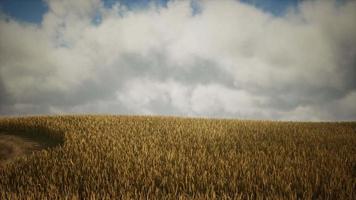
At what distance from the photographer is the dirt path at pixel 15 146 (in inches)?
443

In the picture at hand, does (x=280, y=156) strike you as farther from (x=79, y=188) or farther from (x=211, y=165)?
(x=79, y=188)

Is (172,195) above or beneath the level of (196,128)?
beneath

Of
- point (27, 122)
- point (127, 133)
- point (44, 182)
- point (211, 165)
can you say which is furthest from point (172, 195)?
point (27, 122)

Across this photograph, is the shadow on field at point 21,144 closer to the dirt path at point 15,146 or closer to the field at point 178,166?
the dirt path at point 15,146

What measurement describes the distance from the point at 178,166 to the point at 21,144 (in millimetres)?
6637

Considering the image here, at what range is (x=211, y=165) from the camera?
878 centimetres

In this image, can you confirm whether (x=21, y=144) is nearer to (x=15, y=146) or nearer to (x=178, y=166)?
(x=15, y=146)

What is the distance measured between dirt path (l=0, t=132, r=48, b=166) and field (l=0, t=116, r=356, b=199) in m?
0.43

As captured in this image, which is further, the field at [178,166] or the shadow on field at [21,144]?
the shadow on field at [21,144]

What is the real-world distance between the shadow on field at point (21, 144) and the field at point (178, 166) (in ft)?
0.37

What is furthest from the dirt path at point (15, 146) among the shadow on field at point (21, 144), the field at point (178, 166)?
the field at point (178, 166)

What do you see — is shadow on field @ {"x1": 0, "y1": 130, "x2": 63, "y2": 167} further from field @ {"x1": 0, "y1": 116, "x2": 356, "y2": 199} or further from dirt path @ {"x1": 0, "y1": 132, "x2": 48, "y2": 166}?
field @ {"x1": 0, "y1": 116, "x2": 356, "y2": 199}

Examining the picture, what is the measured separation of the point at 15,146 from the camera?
12.1 m

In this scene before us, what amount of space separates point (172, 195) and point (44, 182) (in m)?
3.10
